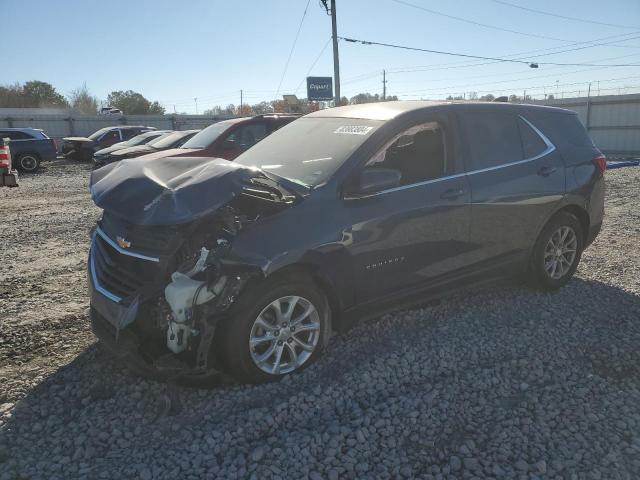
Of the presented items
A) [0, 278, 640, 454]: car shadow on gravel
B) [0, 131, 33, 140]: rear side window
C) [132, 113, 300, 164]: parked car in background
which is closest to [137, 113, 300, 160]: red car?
[132, 113, 300, 164]: parked car in background

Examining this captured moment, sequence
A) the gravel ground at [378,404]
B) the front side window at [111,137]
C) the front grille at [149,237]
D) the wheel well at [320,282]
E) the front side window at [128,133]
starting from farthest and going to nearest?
the front side window at [128,133] < the front side window at [111,137] < the wheel well at [320,282] < the front grille at [149,237] < the gravel ground at [378,404]

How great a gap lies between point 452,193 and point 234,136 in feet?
20.8

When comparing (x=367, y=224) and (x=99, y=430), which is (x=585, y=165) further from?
(x=99, y=430)

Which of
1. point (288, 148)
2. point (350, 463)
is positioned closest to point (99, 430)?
point (350, 463)

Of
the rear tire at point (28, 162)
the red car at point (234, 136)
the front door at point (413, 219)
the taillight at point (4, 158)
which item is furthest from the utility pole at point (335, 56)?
the front door at point (413, 219)

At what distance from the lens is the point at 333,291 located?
3.38 m

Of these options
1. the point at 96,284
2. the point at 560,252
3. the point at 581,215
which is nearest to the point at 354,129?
the point at 96,284

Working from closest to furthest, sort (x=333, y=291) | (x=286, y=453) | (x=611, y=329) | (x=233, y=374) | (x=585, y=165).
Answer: (x=286, y=453)
(x=233, y=374)
(x=333, y=291)
(x=611, y=329)
(x=585, y=165)

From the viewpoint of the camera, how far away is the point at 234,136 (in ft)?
30.9

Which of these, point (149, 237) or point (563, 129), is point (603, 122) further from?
point (149, 237)

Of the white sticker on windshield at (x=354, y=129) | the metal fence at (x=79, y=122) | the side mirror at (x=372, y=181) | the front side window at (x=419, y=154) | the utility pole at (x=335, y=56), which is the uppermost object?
the utility pole at (x=335, y=56)

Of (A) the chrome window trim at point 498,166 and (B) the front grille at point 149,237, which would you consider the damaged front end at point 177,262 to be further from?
(A) the chrome window trim at point 498,166

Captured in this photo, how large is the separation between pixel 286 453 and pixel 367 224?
5.20 ft

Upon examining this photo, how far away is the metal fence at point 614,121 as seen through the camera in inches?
908
